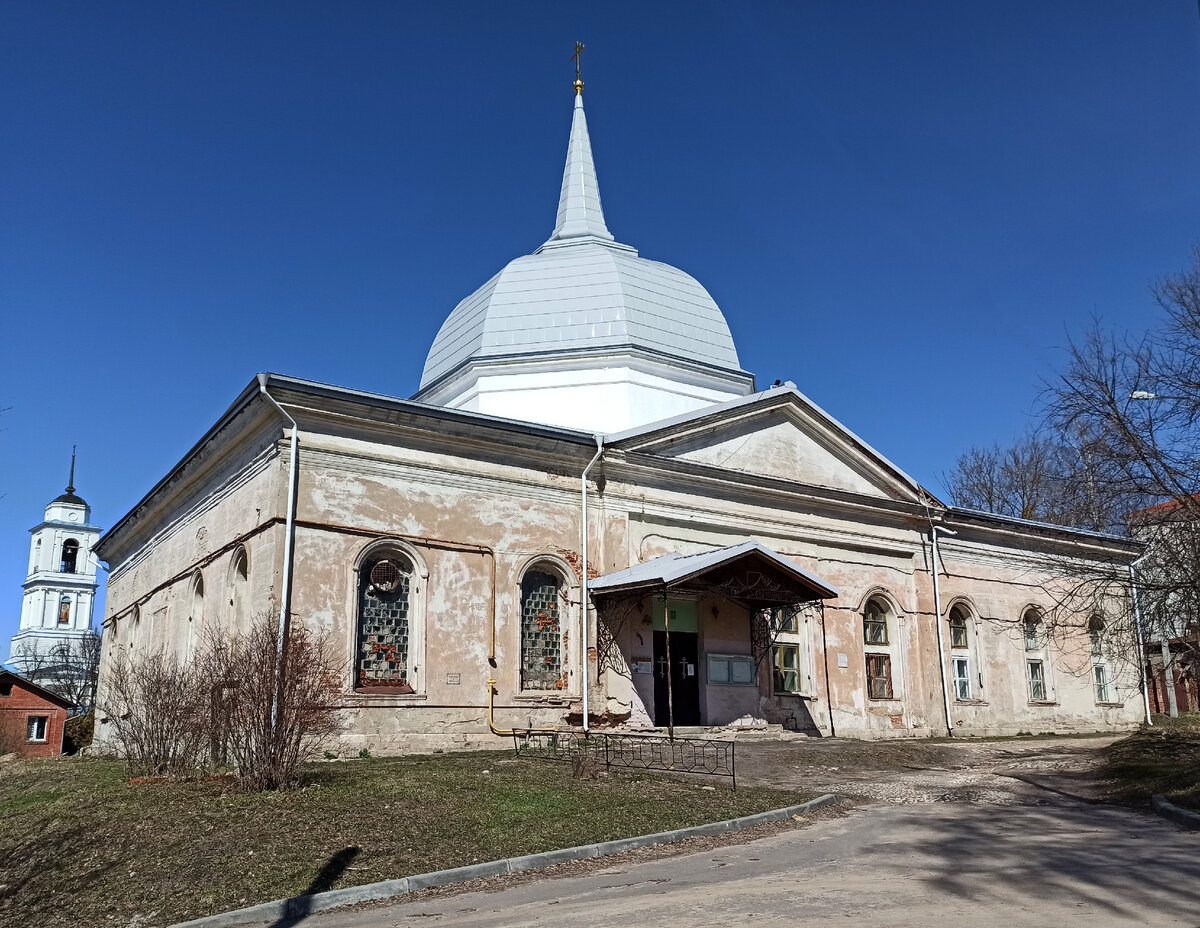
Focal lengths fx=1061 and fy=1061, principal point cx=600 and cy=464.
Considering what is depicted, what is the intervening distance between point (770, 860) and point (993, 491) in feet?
125

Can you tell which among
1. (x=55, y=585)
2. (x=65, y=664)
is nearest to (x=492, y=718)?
(x=65, y=664)

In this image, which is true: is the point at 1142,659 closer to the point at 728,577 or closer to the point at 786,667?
the point at 786,667

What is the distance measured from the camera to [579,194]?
31.3m

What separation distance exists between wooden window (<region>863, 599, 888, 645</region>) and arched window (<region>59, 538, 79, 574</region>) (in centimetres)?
6519

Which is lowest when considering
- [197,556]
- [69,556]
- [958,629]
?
[958,629]

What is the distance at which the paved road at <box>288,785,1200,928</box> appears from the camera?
6980 millimetres

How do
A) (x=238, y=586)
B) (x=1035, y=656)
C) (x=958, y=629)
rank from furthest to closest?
1. (x=1035, y=656)
2. (x=958, y=629)
3. (x=238, y=586)

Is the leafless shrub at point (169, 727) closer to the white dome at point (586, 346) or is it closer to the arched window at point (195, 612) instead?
the arched window at point (195, 612)

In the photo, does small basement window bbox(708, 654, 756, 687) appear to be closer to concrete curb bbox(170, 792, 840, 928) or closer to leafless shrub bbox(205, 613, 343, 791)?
concrete curb bbox(170, 792, 840, 928)

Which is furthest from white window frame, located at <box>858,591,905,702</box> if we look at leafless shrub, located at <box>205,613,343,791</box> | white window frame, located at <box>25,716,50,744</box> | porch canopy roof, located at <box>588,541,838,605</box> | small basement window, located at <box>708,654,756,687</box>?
white window frame, located at <box>25,716,50,744</box>

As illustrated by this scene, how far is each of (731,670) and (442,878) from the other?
12838mm

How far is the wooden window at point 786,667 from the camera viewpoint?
2222 centimetres

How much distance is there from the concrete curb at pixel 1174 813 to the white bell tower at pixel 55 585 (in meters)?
72.0

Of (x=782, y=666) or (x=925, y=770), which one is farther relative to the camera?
(x=782, y=666)
